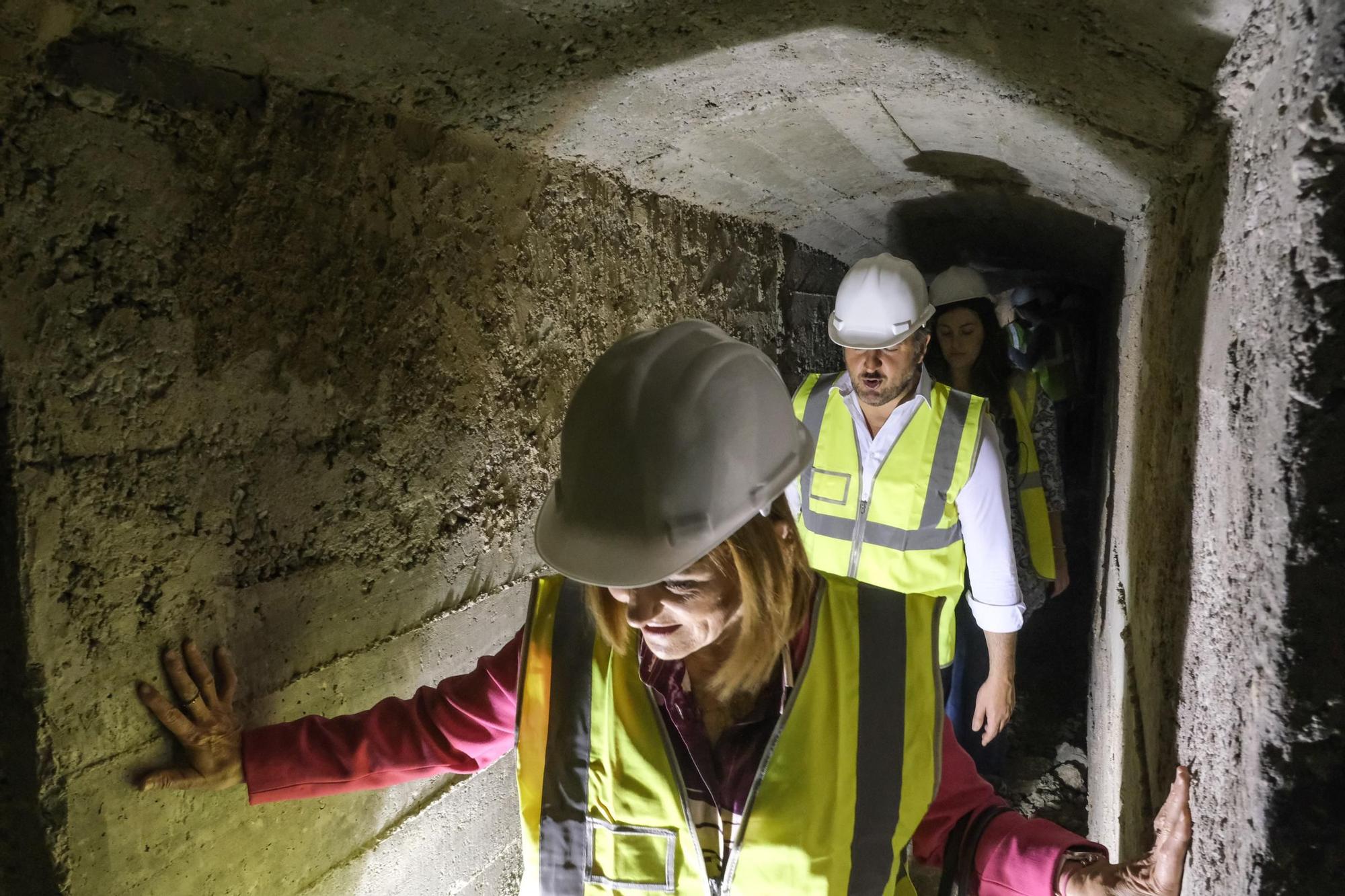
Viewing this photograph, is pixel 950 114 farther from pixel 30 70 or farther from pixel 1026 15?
pixel 30 70

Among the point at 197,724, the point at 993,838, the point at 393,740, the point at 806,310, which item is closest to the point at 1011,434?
the point at 806,310

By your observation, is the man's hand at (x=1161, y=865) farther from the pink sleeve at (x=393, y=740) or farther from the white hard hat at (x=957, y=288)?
the white hard hat at (x=957, y=288)

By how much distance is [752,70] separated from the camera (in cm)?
190

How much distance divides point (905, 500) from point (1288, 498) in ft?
5.63

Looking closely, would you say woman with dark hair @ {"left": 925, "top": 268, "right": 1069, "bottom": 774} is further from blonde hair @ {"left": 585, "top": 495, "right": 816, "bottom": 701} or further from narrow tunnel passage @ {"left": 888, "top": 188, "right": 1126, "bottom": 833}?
blonde hair @ {"left": 585, "top": 495, "right": 816, "bottom": 701}

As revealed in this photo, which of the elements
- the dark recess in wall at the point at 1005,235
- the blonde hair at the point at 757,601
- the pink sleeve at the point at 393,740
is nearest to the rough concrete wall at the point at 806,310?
the dark recess in wall at the point at 1005,235

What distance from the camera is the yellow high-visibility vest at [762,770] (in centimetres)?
129

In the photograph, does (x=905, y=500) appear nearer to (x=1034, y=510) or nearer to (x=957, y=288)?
(x=1034, y=510)

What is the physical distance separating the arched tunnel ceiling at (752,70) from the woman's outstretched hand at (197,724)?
97 centimetres

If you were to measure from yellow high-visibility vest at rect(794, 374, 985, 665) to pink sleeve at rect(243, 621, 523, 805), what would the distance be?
1189 millimetres

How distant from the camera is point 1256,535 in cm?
86

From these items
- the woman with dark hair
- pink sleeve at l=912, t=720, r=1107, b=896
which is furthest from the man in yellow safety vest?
pink sleeve at l=912, t=720, r=1107, b=896

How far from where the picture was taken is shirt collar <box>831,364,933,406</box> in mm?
2600

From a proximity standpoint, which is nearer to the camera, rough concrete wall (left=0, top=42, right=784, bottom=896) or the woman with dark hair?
rough concrete wall (left=0, top=42, right=784, bottom=896)
